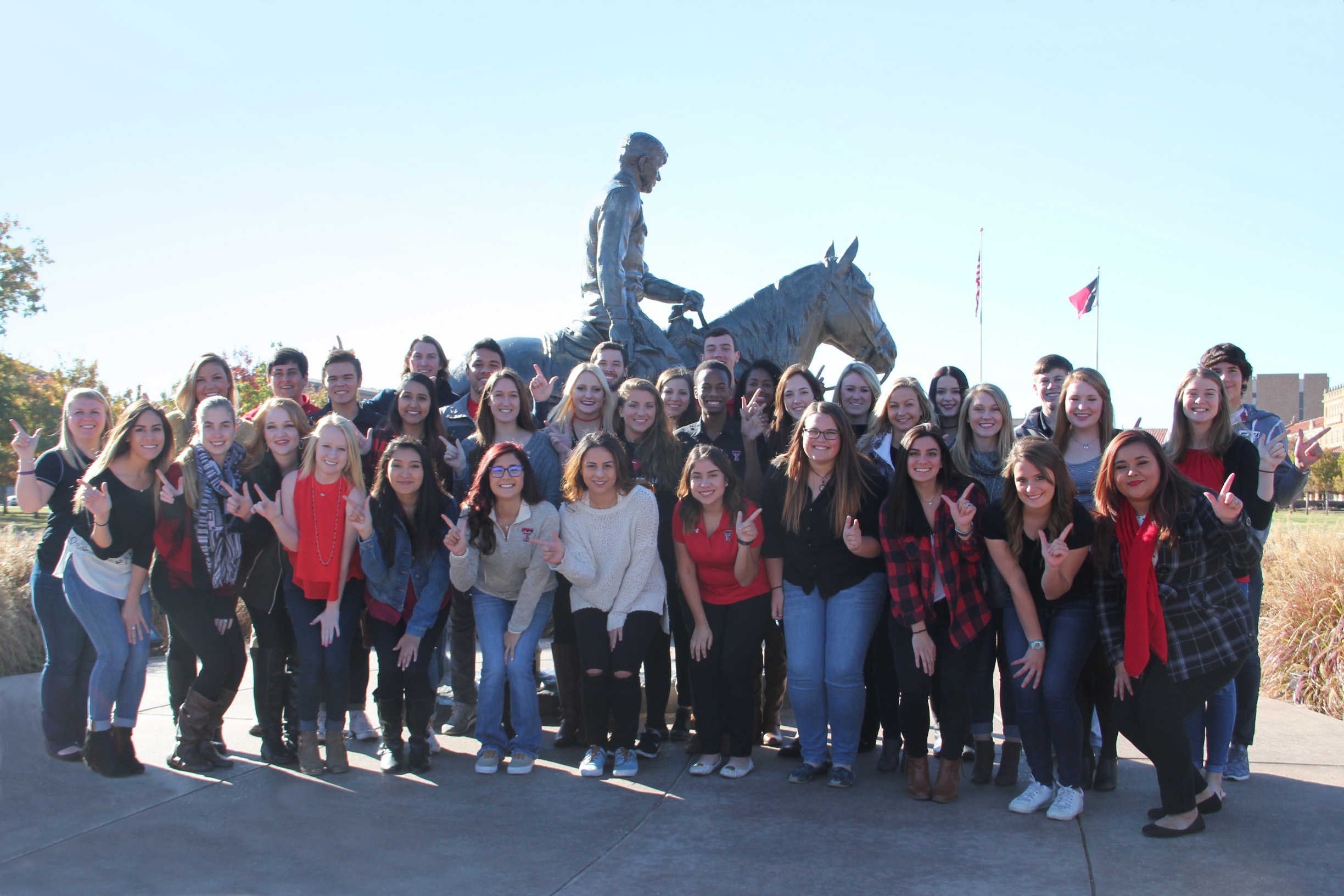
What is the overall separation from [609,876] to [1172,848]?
6.93 ft

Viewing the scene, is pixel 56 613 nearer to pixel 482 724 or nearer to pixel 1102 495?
pixel 482 724

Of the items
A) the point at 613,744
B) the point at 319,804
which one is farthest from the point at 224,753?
the point at 613,744

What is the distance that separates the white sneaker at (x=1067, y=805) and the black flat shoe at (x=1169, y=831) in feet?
0.84

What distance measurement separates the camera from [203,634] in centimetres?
445

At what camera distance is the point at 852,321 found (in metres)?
9.48

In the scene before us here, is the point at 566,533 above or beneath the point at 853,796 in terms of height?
above

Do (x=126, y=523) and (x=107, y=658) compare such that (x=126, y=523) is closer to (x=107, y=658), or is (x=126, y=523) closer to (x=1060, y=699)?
(x=107, y=658)

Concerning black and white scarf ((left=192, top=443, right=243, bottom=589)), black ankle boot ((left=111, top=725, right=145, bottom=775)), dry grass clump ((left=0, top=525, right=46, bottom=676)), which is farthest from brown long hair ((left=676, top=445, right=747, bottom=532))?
dry grass clump ((left=0, top=525, right=46, bottom=676))

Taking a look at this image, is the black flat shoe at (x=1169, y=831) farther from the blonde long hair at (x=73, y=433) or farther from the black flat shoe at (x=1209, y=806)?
the blonde long hair at (x=73, y=433)

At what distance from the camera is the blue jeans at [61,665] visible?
4.40 metres

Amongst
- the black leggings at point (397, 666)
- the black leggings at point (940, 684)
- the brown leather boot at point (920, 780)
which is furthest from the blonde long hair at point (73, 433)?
the brown leather boot at point (920, 780)

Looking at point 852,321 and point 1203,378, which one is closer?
point 1203,378

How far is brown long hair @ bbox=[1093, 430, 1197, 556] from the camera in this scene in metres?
3.73

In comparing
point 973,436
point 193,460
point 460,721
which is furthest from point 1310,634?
point 193,460
